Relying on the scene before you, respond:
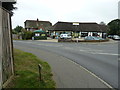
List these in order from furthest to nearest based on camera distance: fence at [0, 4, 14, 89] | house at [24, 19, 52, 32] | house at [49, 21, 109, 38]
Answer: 1. house at [24, 19, 52, 32]
2. house at [49, 21, 109, 38]
3. fence at [0, 4, 14, 89]

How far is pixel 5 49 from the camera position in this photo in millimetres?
4938

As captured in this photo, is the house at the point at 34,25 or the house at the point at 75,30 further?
the house at the point at 34,25

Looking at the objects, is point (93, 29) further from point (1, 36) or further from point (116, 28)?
point (1, 36)

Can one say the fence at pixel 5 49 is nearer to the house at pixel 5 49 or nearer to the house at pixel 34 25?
the house at pixel 5 49

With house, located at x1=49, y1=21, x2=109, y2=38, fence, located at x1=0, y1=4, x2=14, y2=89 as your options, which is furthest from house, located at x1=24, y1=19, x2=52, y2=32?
fence, located at x1=0, y1=4, x2=14, y2=89

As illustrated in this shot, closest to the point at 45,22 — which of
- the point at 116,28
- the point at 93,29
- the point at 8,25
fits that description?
the point at 93,29

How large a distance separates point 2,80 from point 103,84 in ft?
12.5

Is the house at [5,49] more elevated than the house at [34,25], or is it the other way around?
the house at [34,25]

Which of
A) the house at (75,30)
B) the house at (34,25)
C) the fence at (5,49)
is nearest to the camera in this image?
the fence at (5,49)

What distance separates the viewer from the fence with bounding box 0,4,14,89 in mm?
4539

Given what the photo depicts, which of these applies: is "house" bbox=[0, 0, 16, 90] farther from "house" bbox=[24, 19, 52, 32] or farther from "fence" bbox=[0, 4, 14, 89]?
"house" bbox=[24, 19, 52, 32]

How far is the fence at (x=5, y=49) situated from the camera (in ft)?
14.9

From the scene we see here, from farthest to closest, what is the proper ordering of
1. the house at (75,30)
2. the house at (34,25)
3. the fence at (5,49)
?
the house at (34,25) → the house at (75,30) → the fence at (5,49)

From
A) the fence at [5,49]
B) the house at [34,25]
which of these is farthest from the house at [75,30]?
the fence at [5,49]
